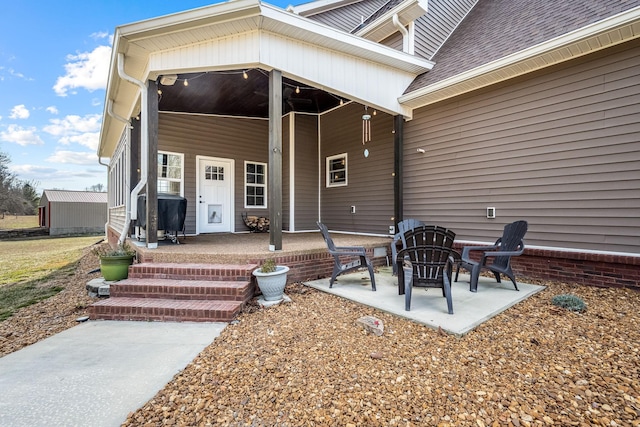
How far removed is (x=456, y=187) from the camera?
5.68m

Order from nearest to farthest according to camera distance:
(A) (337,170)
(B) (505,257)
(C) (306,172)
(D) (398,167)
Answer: (B) (505,257) → (D) (398,167) → (A) (337,170) → (C) (306,172)

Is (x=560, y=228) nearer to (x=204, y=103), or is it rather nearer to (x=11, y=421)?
(x=11, y=421)

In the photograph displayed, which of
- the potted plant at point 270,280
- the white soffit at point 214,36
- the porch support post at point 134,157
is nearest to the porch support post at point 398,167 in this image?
the white soffit at point 214,36

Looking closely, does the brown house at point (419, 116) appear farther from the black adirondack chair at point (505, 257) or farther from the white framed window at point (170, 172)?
the black adirondack chair at point (505, 257)

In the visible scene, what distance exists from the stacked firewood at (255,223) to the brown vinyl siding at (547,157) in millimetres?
4529

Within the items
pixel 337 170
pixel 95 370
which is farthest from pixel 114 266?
pixel 337 170

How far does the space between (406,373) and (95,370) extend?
2.34m

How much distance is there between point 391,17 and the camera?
259 inches

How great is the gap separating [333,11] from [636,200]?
9155 millimetres

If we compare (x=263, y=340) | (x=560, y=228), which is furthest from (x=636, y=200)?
(x=263, y=340)

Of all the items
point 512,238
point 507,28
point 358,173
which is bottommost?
point 512,238

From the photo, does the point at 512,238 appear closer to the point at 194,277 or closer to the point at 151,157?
the point at 194,277

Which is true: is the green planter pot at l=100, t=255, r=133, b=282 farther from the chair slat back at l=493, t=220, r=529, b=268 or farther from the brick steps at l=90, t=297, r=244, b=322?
the chair slat back at l=493, t=220, r=529, b=268

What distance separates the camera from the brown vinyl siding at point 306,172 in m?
8.38
